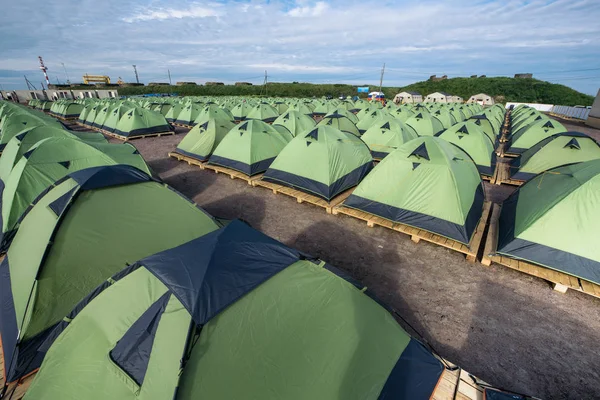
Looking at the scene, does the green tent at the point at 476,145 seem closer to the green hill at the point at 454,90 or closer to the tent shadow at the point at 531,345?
the tent shadow at the point at 531,345

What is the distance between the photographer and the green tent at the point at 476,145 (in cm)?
1127

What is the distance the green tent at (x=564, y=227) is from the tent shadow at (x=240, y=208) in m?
6.47

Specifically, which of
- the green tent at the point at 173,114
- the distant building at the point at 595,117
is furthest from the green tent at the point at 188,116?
the distant building at the point at 595,117

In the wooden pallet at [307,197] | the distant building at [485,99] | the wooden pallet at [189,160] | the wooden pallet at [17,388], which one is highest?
the distant building at [485,99]

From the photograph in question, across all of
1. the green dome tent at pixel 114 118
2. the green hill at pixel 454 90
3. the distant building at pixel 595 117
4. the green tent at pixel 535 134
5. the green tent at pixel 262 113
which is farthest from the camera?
the green hill at pixel 454 90

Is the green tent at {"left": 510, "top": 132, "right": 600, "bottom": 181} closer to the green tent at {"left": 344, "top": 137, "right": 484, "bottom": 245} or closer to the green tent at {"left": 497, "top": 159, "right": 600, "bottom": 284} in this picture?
the green tent at {"left": 344, "top": 137, "right": 484, "bottom": 245}

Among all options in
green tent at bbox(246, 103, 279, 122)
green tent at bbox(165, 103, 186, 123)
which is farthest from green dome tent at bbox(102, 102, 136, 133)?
green tent at bbox(246, 103, 279, 122)

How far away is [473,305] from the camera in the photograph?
4.88m

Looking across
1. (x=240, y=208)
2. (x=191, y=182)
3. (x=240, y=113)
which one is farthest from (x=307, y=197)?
(x=240, y=113)

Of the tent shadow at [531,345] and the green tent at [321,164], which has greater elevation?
the green tent at [321,164]

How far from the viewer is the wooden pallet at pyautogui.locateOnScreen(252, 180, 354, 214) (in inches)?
319

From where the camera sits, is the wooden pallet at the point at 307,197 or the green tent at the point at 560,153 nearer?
the wooden pallet at the point at 307,197

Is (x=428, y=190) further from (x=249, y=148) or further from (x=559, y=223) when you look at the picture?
(x=249, y=148)

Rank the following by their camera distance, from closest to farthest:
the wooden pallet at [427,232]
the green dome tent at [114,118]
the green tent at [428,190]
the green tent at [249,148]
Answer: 1. the wooden pallet at [427,232]
2. the green tent at [428,190]
3. the green tent at [249,148]
4. the green dome tent at [114,118]
